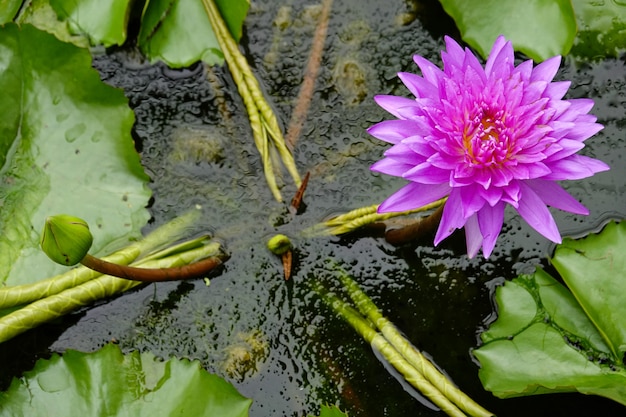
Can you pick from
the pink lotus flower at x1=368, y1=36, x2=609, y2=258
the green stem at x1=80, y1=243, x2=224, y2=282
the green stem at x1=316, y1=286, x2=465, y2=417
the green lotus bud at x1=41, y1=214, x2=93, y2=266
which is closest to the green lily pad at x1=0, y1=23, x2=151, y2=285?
the green stem at x1=80, y1=243, x2=224, y2=282

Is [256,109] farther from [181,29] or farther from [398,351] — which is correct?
[398,351]

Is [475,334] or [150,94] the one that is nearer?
[475,334]

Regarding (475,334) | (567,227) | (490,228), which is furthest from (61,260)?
(567,227)

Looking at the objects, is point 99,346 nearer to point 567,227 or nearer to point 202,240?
point 202,240

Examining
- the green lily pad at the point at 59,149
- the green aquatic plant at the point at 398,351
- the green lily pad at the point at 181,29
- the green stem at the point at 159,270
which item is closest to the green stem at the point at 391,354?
the green aquatic plant at the point at 398,351

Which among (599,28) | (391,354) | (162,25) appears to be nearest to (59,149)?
(162,25)

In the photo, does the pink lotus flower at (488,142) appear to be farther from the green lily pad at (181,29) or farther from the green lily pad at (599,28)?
the green lily pad at (181,29)

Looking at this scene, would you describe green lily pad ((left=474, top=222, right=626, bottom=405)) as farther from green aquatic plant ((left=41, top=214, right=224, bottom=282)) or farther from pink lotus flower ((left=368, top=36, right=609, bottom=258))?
green aquatic plant ((left=41, top=214, right=224, bottom=282))
